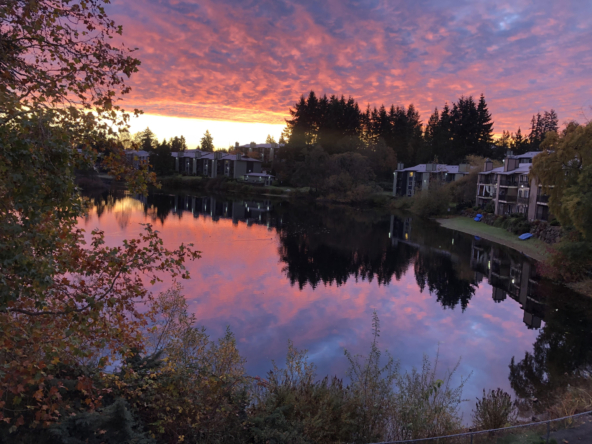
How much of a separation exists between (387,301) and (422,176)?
80172 millimetres

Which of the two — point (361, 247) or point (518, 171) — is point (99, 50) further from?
point (518, 171)

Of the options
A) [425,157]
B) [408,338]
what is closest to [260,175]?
[425,157]

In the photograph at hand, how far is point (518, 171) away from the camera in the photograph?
7269 cm

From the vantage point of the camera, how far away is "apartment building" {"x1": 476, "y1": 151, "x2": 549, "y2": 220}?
200 feet

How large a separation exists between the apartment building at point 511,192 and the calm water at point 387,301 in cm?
1210

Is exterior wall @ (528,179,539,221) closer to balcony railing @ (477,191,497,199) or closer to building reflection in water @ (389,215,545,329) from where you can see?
building reflection in water @ (389,215,545,329)

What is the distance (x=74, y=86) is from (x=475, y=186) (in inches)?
3512

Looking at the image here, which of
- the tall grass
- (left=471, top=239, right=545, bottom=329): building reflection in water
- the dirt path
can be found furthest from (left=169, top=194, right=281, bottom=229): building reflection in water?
the dirt path

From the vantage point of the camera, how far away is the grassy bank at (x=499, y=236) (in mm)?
46372

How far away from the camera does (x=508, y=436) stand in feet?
30.5

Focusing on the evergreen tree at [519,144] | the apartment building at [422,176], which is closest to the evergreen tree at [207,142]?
the apartment building at [422,176]

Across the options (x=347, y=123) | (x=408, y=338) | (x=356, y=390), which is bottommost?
(x=408, y=338)

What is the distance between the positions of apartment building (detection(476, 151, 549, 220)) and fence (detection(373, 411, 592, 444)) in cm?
5578

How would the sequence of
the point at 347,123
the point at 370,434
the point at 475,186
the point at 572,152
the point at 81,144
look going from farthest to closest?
the point at 347,123
the point at 475,186
the point at 572,152
the point at 370,434
the point at 81,144
